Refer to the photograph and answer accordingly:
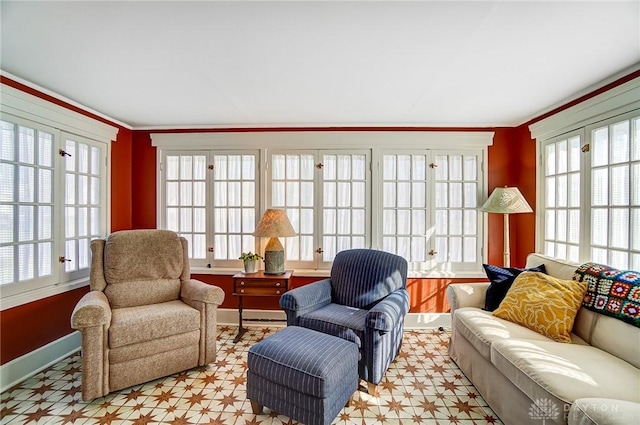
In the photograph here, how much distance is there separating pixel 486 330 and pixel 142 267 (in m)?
2.92

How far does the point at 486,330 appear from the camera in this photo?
6.45 feet

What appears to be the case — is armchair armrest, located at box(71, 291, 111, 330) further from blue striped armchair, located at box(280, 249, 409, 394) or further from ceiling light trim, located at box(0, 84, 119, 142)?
ceiling light trim, located at box(0, 84, 119, 142)

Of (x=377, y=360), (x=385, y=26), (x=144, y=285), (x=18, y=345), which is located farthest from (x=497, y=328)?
(x=18, y=345)

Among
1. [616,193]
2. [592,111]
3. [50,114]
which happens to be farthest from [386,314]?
[50,114]

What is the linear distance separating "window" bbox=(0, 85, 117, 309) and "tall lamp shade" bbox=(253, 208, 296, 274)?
1776 millimetres

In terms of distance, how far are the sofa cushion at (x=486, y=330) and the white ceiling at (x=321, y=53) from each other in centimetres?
186

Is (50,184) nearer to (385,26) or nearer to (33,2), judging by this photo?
(33,2)

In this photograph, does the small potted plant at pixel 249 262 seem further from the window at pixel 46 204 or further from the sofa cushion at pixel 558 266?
the sofa cushion at pixel 558 266

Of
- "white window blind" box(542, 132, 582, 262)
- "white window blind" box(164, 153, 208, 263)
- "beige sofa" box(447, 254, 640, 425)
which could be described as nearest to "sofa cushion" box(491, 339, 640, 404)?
"beige sofa" box(447, 254, 640, 425)

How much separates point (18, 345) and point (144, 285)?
97 cm

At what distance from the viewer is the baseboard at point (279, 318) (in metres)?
3.26

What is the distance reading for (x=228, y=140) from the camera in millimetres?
3398

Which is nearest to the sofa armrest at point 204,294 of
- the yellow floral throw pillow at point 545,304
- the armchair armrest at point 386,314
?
the armchair armrest at point 386,314

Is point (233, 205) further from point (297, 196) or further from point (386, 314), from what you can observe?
point (386, 314)
